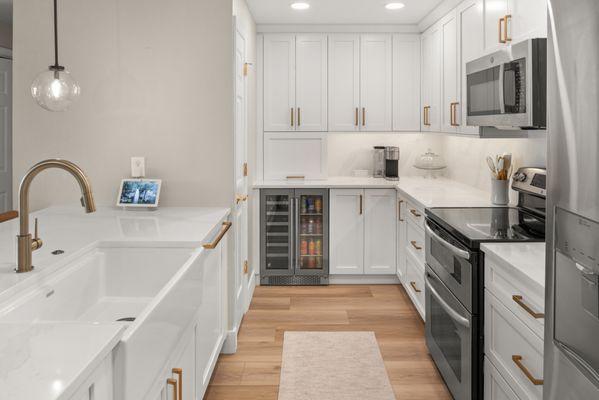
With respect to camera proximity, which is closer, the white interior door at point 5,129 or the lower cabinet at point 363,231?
the white interior door at point 5,129

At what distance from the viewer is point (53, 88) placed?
2.11 metres

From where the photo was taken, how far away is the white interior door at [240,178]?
3.31m

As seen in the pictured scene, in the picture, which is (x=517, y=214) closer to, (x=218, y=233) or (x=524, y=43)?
(x=524, y=43)

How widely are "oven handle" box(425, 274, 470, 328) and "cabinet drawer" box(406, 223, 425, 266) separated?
0.59 metres

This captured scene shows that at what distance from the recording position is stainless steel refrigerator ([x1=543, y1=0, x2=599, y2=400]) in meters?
1.11

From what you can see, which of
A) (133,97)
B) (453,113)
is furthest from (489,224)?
(133,97)

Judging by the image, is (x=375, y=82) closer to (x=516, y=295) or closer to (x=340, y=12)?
(x=340, y=12)

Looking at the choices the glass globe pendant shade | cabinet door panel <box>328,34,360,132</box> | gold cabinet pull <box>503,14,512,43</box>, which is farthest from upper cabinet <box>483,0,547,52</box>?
the glass globe pendant shade

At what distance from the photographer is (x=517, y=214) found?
3.04m

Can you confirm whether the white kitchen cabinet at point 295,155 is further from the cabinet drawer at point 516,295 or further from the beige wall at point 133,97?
the cabinet drawer at point 516,295

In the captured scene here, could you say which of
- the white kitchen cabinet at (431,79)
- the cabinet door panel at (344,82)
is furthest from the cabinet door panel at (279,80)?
the white kitchen cabinet at (431,79)

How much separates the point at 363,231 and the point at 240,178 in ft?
5.09

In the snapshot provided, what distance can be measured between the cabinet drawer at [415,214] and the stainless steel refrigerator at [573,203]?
2.36 m

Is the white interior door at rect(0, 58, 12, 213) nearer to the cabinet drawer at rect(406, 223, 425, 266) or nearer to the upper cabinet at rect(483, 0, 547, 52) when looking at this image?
the cabinet drawer at rect(406, 223, 425, 266)
